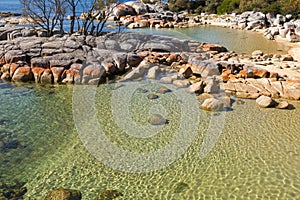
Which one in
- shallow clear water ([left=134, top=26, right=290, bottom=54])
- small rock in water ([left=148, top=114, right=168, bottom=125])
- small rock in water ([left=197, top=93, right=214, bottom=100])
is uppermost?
shallow clear water ([left=134, top=26, right=290, bottom=54])

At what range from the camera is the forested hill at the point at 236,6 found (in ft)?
122

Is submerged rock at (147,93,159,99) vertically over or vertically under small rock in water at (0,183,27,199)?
over

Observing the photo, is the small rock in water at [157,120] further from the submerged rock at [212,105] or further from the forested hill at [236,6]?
the forested hill at [236,6]

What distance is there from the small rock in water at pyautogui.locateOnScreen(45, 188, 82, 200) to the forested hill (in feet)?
120

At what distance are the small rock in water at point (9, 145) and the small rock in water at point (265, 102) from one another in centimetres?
1003

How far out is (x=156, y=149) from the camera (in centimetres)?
980

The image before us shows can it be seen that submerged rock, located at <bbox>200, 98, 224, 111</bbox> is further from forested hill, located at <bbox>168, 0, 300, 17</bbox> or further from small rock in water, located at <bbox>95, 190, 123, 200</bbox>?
forested hill, located at <bbox>168, 0, 300, 17</bbox>

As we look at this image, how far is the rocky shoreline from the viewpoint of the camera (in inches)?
586

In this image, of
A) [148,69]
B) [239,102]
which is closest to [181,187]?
[239,102]

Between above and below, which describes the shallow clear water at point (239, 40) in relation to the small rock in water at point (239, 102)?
above

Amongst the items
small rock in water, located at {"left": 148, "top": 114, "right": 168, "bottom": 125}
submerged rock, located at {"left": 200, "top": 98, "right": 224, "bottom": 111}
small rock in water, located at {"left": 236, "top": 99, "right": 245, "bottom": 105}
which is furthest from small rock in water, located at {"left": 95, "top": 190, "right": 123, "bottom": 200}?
small rock in water, located at {"left": 236, "top": 99, "right": 245, "bottom": 105}

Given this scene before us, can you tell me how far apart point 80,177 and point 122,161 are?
4.66 feet

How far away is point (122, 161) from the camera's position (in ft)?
30.0

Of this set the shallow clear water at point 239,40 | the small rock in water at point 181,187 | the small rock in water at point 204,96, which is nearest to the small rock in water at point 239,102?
the small rock in water at point 204,96
